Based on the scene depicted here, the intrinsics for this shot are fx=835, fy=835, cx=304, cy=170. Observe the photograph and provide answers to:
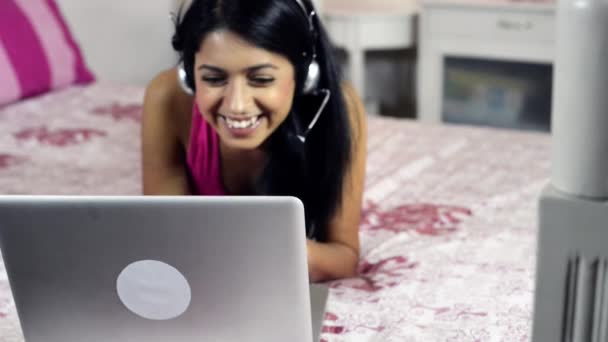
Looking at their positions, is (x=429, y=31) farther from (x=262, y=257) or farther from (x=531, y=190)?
(x=262, y=257)

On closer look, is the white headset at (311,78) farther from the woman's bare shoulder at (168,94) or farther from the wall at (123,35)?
the wall at (123,35)

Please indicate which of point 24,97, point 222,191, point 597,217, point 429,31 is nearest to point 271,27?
point 222,191

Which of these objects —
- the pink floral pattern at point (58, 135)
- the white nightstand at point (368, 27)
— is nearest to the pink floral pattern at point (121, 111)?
the pink floral pattern at point (58, 135)

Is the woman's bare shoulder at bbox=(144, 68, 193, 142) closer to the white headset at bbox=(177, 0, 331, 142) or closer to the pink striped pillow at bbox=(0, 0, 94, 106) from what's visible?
the white headset at bbox=(177, 0, 331, 142)

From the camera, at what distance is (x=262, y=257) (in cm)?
77

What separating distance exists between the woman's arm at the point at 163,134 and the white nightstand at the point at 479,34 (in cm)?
162

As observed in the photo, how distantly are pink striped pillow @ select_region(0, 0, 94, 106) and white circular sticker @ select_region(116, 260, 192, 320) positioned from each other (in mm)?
1397

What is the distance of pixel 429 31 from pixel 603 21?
2264 mm

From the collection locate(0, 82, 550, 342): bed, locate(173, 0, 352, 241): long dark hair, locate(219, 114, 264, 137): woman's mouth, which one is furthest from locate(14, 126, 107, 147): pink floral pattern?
locate(219, 114, 264, 137): woman's mouth

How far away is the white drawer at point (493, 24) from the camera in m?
2.62

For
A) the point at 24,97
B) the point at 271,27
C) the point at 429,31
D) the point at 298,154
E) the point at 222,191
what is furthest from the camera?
the point at 429,31

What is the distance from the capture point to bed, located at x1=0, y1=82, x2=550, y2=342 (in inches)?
41.5

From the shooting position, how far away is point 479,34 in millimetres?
2742

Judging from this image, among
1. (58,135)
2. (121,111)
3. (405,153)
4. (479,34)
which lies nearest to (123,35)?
(121,111)
